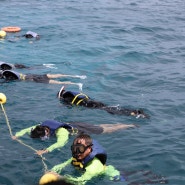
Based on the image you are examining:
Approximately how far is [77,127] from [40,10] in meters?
16.2

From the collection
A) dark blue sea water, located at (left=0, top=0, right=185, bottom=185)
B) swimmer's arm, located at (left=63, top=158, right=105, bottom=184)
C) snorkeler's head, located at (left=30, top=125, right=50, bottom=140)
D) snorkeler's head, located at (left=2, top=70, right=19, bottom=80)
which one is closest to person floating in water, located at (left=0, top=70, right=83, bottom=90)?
snorkeler's head, located at (left=2, top=70, right=19, bottom=80)

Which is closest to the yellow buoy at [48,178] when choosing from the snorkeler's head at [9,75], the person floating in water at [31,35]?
the snorkeler's head at [9,75]

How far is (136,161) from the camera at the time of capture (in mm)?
8148

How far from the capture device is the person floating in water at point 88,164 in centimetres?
696

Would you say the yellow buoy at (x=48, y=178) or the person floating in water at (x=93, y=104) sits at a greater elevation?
the yellow buoy at (x=48, y=178)

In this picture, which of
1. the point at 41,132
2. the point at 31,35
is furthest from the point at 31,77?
the point at 31,35

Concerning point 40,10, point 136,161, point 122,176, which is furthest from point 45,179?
point 40,10

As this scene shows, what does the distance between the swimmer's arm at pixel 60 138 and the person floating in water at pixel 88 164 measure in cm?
62

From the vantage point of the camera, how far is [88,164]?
715 cm

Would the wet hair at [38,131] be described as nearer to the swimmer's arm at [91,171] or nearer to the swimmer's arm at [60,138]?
the swimmer's arm at [60,138]

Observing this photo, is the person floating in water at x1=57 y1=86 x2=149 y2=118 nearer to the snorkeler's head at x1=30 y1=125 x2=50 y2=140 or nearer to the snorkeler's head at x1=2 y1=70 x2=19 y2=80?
the snorkeler's head at x1=30 y1=125 x2=50 y2=140

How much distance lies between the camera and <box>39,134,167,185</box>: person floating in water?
696cm

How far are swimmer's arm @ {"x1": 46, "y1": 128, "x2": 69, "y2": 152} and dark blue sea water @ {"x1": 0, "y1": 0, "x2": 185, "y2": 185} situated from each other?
0.25 meters

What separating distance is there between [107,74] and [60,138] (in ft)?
19.0
